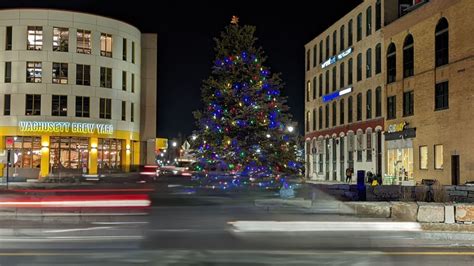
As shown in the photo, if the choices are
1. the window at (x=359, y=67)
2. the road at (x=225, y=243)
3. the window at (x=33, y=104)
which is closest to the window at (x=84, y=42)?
the window at (x=33, y=104)

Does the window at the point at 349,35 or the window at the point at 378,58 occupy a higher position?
the window at the point at 349,35

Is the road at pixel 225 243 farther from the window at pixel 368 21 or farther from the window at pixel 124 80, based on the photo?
the window at pixel 124 80

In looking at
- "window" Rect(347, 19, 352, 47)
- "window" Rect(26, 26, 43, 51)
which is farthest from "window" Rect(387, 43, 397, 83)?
"window" Rect(26, 26, 43, 51)

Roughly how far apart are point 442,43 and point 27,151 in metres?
37.7

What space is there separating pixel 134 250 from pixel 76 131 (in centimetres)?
4703

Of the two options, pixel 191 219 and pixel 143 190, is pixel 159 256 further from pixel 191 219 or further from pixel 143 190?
pixel 143 190

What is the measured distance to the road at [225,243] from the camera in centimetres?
1130

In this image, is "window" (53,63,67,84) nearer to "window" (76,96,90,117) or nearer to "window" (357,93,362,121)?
"window" (76,96,90,117)

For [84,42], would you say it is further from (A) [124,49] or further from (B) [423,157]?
(B) [423,157]

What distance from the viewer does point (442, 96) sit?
3806cm

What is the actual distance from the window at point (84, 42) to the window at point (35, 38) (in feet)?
11.1

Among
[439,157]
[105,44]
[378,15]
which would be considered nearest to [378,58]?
[378,15]

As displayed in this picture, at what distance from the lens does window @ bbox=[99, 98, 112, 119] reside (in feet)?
196

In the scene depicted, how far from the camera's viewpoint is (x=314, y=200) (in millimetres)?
21547
